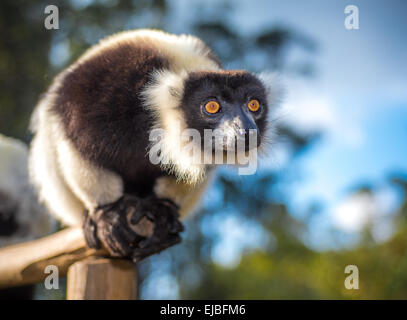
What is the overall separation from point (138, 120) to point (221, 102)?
497 millimetres

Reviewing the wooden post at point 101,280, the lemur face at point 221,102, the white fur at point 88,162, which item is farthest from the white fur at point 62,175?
the lemur face at point 221,102

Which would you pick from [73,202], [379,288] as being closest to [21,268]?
[73,202]

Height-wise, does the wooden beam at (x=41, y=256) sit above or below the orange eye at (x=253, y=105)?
below

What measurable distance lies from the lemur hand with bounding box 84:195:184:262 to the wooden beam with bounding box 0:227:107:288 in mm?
96

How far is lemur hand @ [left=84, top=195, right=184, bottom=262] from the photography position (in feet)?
8.71

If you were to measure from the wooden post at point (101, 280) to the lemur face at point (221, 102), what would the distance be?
92 centimetres

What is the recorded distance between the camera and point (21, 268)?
3002 millimetres

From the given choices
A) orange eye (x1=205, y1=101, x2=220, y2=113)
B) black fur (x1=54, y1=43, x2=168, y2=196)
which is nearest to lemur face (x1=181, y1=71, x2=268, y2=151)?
orange eye (x1=205, y1=101, x2=220, y2=113)

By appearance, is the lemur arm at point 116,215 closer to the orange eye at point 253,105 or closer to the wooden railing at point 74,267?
the wooden railing at point 74,267

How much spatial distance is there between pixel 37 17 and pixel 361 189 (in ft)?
→ 29.9

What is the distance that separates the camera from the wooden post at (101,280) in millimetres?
2572

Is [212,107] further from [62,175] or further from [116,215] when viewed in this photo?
[62,175]

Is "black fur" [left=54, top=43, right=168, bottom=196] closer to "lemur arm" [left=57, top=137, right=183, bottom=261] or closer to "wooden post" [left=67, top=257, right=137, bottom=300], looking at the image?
"lemur arm" [left=57, top=137, right=183, bottom=261]
